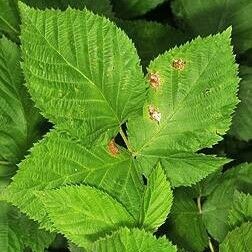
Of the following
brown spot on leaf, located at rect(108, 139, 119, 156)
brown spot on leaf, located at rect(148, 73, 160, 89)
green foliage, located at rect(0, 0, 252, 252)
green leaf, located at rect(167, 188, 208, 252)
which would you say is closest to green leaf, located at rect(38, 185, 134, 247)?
green foliage, located at rect(0, 0, 252, 252)

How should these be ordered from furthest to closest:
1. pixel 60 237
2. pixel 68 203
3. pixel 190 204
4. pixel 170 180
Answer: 1. pixel 60 237
2. pixel 190 204
3. pixel 170 180
4. pixel 68 203

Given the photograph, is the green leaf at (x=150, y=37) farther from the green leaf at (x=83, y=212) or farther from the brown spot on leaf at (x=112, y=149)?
the green leaf at (x=83, y=212)

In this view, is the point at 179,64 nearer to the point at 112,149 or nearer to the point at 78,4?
the point at 112,149

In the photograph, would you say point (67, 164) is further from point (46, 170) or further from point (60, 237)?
point (60, 237)

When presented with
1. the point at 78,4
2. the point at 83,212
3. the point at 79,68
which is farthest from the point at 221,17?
the point at 83,212

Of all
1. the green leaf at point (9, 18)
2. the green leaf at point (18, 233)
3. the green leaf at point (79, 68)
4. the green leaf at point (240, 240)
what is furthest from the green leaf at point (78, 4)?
the green leaf at point (240, 240)

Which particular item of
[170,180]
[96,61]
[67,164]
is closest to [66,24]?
[96,61]

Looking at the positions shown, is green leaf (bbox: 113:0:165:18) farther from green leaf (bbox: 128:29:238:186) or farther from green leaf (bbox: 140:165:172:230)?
green leaf (bbox: 140:165:172:230)
